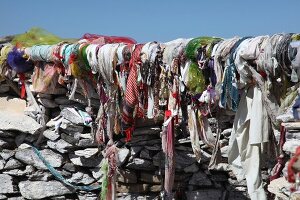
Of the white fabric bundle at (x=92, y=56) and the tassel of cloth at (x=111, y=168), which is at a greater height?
the white fabric bundle at (x=92, y=56)

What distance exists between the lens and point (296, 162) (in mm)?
2850

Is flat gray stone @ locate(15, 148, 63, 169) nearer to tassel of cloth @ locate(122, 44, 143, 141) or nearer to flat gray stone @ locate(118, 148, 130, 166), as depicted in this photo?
flat gray stone @ locate(118, 148, 130, 166)

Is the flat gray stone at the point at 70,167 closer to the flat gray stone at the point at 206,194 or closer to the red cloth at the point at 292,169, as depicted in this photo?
the flat gray stone at the point at 206,194

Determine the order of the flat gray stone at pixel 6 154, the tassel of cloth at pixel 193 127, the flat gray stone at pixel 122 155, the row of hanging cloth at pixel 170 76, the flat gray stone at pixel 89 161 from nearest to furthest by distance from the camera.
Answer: the row of hanging cloth at pixel 170 76 < the tassel of cloth at pixel 193 127 < the flat gray stone at pixel 122 155 < the flat gray stone at pixel 89 161 < the flat gray stone at pixel 6 154

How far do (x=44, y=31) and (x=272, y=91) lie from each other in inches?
207

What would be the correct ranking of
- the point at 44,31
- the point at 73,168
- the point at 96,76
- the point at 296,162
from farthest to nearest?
1. the point at 44,31
2. the point at 73,168
3. the point at 96,76
4. the point at 296,162

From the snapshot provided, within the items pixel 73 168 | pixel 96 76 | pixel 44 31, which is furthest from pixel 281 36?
pixel 44 31

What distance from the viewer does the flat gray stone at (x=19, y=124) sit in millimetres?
7065

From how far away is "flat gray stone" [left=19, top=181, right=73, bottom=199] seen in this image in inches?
272

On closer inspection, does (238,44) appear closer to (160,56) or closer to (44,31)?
(160,56)


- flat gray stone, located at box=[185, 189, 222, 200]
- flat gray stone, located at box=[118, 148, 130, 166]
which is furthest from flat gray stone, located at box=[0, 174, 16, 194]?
flat gray stone, located at box=[185, 189, 222, 200]

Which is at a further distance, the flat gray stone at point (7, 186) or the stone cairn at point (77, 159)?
the flat gray stone at point (7, 186)

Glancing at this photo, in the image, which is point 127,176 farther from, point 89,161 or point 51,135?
point 51,135

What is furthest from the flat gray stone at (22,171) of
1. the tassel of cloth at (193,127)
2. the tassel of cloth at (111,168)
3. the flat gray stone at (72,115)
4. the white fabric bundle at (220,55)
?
the white fabric bundle at (220,55)
